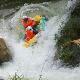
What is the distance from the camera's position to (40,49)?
11.3 meters

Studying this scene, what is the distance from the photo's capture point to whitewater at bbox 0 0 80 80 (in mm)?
9711

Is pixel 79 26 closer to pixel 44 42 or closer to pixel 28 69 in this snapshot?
pixel 44 42

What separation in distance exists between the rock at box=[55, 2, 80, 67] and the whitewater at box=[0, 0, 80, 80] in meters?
0.23

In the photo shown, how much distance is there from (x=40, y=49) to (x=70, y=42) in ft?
4.80

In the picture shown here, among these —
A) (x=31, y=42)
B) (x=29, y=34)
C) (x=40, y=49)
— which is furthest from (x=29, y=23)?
(x=40, y=49)

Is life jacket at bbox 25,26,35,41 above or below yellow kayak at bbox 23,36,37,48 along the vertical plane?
above

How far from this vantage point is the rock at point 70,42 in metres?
9.80

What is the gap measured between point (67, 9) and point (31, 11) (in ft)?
5.83

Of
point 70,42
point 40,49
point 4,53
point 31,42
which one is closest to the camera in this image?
point 70,42

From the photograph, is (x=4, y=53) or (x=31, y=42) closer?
(x=4, y=53)

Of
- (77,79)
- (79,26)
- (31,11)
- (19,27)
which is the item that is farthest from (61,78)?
(31,11)

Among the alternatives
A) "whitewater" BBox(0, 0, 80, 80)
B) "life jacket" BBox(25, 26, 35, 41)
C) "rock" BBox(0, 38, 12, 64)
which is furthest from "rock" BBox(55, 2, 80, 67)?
"rock" BBox(0, 38, 12, 64)

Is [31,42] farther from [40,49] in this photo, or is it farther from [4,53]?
[4,53]

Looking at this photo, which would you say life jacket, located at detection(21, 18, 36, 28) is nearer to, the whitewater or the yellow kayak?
the whitewater
